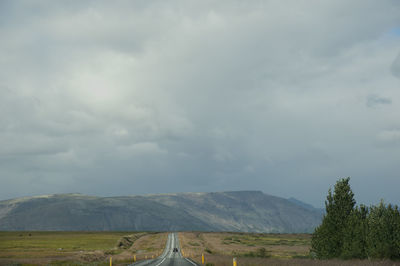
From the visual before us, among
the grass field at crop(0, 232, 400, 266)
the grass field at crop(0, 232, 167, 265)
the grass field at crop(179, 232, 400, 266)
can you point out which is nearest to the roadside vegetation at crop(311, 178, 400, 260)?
the grass field at crop(179, 232, 400, 266)

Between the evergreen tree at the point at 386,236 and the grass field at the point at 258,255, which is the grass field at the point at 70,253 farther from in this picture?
the evergreen tree at the point at 386,236

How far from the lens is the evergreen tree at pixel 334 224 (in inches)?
1916

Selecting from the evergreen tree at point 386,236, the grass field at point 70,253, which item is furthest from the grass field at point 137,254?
the evergreen tree at point 386,236

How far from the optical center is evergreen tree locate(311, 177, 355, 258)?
48656mm

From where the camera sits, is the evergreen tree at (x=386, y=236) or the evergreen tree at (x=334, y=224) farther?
the evergreen tree at (x=334, y=224)

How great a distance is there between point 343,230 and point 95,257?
55.8 meters

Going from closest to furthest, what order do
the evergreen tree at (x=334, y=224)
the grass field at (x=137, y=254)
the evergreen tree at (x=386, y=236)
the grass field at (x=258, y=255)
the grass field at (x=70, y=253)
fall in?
the grass field at (x=258, y=255), the evergreen tree at (x=386, y=236), the grass field at (x=137, y=254), the evergreen tree at (x=334, y=224), the grass field at (x=70, y=253)

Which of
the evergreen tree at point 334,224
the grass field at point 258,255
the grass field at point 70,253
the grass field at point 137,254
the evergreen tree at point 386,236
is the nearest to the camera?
the grass field at point 258,255

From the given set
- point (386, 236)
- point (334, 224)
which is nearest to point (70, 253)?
point (334, 224)

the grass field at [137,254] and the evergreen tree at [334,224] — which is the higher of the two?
the evergreen tree at [334,224]

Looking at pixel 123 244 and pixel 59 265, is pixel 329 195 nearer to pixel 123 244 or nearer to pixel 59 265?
pixel 59 265

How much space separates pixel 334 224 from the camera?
5019 cm

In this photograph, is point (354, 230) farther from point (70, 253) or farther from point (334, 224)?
point (70, 253)

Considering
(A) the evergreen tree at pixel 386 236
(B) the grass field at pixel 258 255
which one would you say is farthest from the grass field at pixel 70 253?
(A) the evergreen tree at pixel 386 236
